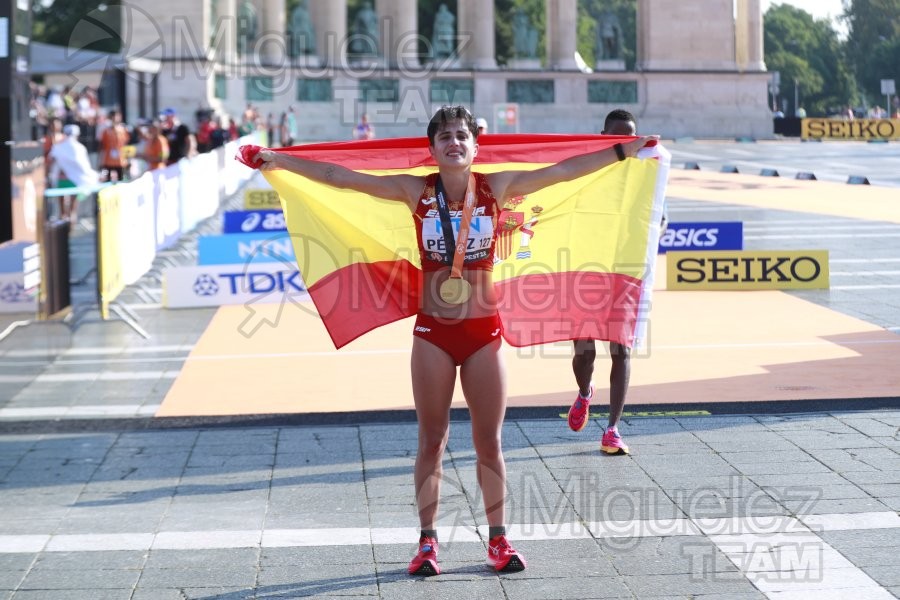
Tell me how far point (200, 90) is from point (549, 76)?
17.9 metres

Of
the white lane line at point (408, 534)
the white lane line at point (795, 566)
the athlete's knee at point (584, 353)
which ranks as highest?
the athlete's knee at point (584, 353)

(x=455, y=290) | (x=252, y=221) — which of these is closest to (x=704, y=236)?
(x=252, y=221)

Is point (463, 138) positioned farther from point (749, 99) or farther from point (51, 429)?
point (749, 99)

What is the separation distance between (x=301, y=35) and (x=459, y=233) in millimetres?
61994

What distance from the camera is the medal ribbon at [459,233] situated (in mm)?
6484

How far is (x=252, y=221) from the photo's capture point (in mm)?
22516

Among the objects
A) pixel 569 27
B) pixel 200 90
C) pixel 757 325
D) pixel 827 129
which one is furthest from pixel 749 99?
pixel 757 325

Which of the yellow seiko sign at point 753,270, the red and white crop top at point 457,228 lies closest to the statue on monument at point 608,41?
the yellow seiko sign at point 753,270

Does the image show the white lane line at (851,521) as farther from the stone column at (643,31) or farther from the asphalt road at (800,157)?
the stone column at (643,31)

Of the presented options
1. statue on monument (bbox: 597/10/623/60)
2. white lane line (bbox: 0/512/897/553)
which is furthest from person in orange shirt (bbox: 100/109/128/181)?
statue on monument (bbox: 597/10/623/60)

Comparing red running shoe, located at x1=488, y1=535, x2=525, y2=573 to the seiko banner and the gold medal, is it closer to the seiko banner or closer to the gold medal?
the gold medal

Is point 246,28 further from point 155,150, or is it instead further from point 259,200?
point 259,200

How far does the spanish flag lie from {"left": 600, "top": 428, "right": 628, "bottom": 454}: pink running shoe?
969 millimetres

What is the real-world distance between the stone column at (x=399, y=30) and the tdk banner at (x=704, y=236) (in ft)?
156
